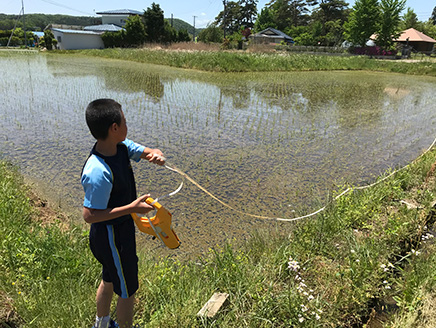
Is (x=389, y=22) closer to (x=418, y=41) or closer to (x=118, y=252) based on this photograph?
(x=418, y=41)

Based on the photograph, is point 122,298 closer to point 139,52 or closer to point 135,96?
point 135,96

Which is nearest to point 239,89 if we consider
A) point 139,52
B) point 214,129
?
point 214,129

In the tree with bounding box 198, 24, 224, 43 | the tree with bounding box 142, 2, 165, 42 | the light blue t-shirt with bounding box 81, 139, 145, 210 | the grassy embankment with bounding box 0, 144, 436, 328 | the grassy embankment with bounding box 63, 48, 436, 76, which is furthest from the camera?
the tree with bounding box 198, 24, 224, 43

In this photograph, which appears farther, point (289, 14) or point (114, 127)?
point (289, 14)

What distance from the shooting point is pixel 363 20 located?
1361 inches

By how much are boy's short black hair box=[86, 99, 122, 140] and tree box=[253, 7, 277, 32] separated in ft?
198

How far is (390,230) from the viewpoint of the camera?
9.15 feet

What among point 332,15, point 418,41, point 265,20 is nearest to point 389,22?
point 418,41

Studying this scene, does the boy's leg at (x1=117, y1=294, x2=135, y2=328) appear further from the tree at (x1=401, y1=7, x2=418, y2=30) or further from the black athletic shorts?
the tree at (x1=401, y1=7, x2=418, y2=30)

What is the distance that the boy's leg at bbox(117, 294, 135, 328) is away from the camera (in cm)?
172

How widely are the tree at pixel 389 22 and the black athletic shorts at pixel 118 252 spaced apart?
3994cm

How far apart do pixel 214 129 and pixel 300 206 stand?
140 inches

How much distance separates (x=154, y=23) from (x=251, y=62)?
17.8m

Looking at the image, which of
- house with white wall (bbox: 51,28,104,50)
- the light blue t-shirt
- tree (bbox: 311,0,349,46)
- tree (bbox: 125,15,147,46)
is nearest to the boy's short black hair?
the light blue t-shirt
